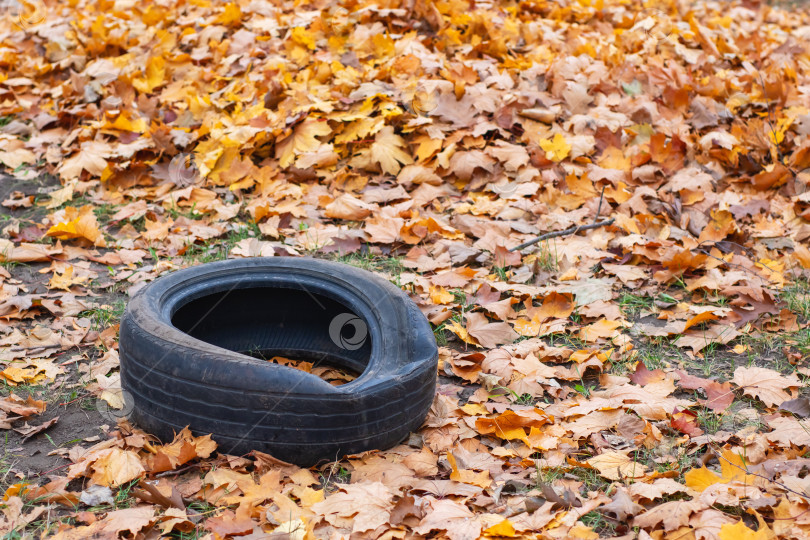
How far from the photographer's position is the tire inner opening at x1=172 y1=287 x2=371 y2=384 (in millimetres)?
3211

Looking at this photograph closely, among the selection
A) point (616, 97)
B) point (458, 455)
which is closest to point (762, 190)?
point (616, 97)

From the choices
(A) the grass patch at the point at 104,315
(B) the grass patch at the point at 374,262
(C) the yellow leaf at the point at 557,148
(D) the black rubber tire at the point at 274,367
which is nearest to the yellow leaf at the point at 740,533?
(D) the black rubber tire at the point at 274,367

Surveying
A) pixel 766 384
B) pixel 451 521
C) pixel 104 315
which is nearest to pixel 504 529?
pixel 451 521

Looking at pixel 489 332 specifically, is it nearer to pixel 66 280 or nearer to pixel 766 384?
pixel 766 384

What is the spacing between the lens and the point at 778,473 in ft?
7.85

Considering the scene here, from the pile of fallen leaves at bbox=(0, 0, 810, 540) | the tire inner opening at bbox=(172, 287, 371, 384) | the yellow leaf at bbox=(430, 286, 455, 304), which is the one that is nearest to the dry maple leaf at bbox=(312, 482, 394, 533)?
the pile of fallen leaves at bbox=(0, 0, 810, 540)

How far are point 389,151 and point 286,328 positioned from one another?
1.75m

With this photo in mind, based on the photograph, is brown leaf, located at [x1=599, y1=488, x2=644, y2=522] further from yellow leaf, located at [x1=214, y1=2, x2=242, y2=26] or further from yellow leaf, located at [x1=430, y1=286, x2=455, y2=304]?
yellow leaf, located at [x1=214, y1=2, x2=242, y2=26]

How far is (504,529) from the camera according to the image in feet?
7.12

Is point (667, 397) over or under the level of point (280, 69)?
under

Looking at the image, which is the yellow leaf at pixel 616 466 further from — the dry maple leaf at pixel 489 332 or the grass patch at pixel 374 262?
the grass patch at pixel 374 262

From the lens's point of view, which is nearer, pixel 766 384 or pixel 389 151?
pixel 766 384

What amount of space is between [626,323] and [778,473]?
3.73 feet

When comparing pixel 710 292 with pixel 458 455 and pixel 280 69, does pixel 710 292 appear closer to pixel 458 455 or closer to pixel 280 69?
pixel 458 455
